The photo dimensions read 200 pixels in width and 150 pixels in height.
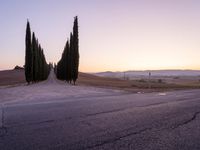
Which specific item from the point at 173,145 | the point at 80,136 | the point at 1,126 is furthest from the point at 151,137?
the point at 1,126

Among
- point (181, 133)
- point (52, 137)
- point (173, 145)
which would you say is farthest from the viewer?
point (181, 133)

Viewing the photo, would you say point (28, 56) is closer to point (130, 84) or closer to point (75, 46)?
point (75, 46)

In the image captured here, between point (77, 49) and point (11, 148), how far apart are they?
34.3 meters

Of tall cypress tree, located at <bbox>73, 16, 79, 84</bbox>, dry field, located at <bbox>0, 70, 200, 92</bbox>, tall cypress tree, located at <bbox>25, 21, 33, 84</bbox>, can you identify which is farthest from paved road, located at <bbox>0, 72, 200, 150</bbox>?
tall cypress tree, located at <bbox>25, 21, 33, 84</bbox>

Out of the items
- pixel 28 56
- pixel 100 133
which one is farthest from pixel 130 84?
pixel 100 133

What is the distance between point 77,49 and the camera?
3956 centimetres

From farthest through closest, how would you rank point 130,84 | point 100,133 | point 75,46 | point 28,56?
point 130,84 → point 28,56 → point 75,46 → point 100,133

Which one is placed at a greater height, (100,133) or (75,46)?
(75,46)

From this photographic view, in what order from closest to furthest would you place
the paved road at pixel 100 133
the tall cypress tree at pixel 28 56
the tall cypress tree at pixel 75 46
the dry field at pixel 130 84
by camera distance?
the paved road at pixel 100 133 < the dry field at pixel 130 84 < the tall cypress tree at pixel 75 46 < the tall cypress tree at pixel 28 56

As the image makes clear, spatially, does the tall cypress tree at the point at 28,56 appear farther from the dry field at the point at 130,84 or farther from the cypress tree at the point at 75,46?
the cypress tree at the point at 75,46

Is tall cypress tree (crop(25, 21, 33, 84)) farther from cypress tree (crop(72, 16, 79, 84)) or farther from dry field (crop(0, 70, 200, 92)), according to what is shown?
cypress tree (crop(72, 16, 79, 84))

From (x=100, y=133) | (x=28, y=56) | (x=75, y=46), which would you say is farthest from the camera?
(x=28, y=56)

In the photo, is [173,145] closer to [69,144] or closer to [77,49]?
[69,144]

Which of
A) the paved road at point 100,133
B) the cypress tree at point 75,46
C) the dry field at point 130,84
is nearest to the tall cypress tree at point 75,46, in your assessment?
the cypress tree at point 75,46
